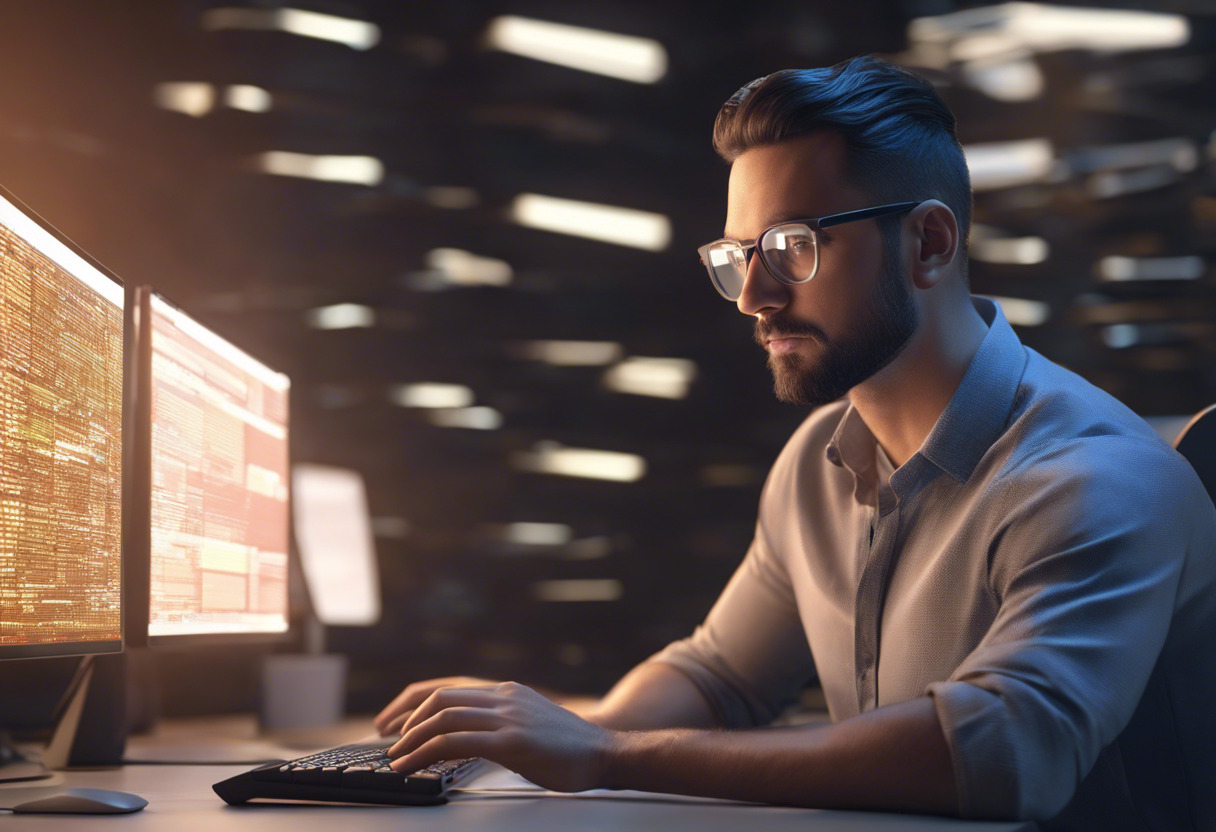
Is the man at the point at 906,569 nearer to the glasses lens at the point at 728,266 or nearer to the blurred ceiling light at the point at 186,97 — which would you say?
the glasses lens at the point at 728,266

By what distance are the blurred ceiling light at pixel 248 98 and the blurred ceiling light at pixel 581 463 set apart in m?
0.89

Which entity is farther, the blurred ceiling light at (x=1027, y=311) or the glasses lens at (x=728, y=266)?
the blurred ceiling light at (x=1027, y=311)

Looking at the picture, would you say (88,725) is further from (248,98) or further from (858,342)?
(248,98)

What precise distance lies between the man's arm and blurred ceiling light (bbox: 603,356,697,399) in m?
1.35

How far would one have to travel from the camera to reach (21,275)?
92 centimetres

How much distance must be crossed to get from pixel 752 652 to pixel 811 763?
0.59m

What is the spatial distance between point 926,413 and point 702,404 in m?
1.05

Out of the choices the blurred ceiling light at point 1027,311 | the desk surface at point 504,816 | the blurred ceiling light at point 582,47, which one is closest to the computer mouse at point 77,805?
the desk surface at point 504,816

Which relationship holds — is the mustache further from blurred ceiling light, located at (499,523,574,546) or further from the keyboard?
blurred ceiling light, located at (499,523,574,546)

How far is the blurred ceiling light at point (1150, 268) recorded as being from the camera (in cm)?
221

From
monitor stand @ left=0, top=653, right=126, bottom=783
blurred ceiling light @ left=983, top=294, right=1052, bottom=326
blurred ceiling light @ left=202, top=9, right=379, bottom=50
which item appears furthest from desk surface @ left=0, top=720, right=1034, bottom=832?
blurred ceiling light @ left=983, top=294, right=1052, bottom=326

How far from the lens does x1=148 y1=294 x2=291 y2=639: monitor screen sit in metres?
1.18

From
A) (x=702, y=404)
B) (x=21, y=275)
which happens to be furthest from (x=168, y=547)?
(x=702, y=404)

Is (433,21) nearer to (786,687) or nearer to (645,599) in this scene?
(645,599)
